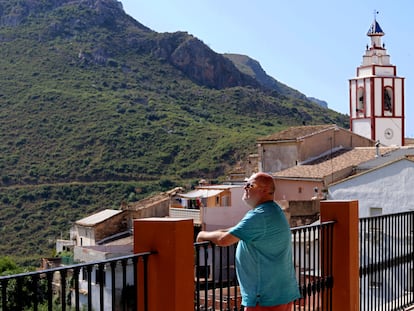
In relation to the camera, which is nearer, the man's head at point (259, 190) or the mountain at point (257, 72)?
the man's head at point (259, 190)

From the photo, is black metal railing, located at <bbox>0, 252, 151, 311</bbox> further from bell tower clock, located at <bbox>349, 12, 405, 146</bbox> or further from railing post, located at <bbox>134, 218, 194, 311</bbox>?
bell tower clock, located at <bbox>349, 12, 405, 146</bbox>

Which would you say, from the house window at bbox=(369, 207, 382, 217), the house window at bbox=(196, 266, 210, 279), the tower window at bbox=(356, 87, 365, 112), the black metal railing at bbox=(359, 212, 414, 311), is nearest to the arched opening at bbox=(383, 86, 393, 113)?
the tower window at bbox=(356, 87, 365, 112)

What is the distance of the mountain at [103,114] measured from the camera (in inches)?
2325

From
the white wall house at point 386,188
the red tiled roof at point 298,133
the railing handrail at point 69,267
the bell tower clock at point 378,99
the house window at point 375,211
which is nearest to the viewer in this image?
the railing handrail at point 69,267

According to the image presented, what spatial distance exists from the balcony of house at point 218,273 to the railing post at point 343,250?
0.01 metres

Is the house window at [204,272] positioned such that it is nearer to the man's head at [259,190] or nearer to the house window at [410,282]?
the man's head at [259,190]

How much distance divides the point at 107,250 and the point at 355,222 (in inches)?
1092

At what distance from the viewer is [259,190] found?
462 centimetres

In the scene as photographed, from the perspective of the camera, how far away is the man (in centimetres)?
447

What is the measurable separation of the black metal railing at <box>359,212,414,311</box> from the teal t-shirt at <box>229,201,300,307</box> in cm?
301

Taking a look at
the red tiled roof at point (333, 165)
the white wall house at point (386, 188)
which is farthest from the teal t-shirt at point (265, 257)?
the red tiled roof at point (333, 165)

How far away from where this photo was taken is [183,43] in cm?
10706

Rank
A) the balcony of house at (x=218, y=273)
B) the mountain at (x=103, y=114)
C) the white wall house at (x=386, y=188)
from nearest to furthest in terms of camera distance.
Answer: the balcony of house at (x=218, y=273)
the white wall house at (x=386, y=188)
the mountain at (x=103, y=114)

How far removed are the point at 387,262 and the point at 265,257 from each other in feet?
13.4
